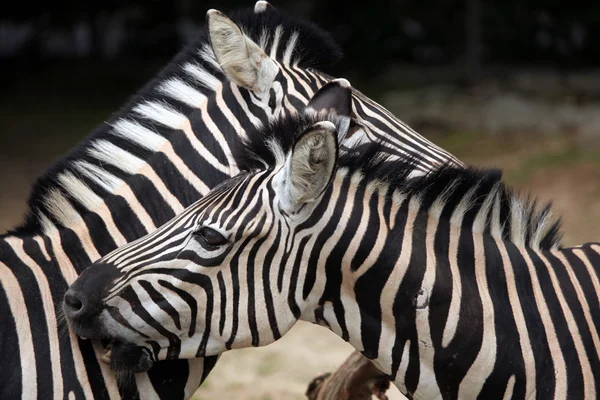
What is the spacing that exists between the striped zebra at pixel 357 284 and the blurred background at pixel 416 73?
770 cm

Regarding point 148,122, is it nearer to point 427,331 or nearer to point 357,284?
point 357,284

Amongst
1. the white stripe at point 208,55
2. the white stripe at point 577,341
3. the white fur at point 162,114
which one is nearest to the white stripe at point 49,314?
the white fur at point 162,114

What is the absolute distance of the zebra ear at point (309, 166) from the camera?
114 inches

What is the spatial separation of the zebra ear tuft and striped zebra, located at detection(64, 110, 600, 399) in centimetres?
27

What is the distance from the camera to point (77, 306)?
3.17 metres

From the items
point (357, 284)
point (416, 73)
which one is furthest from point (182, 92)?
point (416, 73)

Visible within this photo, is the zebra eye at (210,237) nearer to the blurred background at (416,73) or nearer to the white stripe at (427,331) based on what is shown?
the white stripe at (427,331)

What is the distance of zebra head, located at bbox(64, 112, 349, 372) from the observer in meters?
3.11

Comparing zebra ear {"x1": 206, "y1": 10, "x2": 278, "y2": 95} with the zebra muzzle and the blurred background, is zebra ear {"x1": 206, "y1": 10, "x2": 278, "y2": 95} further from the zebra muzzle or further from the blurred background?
the blurred background

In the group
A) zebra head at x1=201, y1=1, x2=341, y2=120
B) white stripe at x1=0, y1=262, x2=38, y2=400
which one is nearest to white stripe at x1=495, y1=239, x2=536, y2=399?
zebra head at x1=201, y1=1, x2=341, y2=120

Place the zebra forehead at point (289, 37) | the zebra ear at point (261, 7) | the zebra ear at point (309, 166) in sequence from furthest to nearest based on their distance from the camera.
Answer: the zebra ear at point (261, 7) → the zebra forehead at point (289, 37) → the zebra ear at point (309, 166)

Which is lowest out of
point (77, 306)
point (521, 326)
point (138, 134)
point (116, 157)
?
point (521, 326)

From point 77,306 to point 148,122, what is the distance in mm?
1265

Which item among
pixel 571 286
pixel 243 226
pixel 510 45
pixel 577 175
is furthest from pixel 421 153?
pixel 510 45
